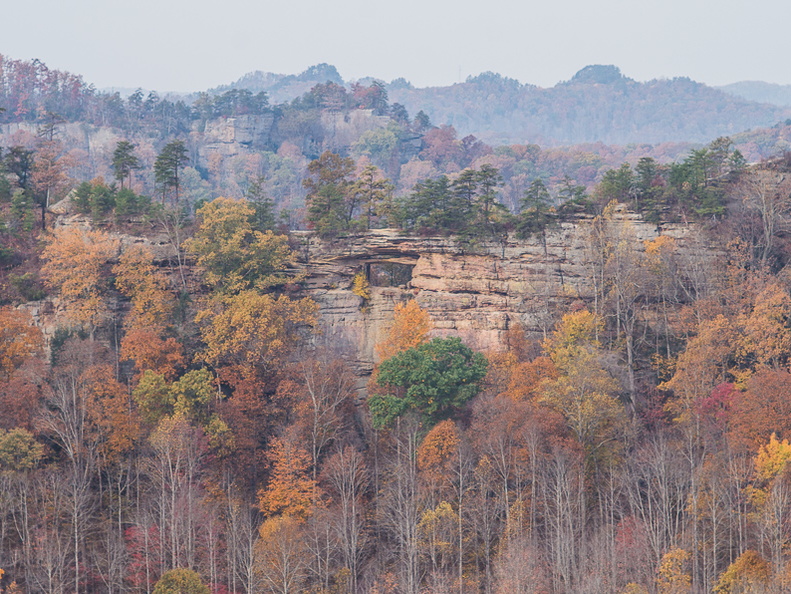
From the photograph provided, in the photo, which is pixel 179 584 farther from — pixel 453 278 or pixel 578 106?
pixel 578 106

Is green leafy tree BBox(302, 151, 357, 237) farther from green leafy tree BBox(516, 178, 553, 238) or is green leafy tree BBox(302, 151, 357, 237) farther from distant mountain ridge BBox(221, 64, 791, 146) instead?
distant mountain ridge BBox(221, 64, 791, 146)

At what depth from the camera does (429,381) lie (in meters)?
36.5

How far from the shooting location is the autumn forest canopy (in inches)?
1260

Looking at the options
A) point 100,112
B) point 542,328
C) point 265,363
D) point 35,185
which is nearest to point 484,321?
point 542,328

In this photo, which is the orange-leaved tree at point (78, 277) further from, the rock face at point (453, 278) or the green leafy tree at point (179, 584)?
the green leafy tree at point (179, 584)

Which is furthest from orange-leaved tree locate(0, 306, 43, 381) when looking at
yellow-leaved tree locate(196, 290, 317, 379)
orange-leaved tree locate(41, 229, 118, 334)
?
yellow-leaved tree locate(196, 290, 317, 379)

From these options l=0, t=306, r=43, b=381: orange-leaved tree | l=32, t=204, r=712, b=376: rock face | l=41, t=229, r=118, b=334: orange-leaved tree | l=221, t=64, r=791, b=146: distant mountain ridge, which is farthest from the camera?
l=221, t=64, r=791, b=146: distant mountain ridge

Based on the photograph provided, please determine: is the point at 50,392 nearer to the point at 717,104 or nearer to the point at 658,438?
the point at 658,438

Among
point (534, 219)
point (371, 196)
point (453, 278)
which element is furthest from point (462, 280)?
point (371, 196)

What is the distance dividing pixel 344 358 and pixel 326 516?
9.56 m

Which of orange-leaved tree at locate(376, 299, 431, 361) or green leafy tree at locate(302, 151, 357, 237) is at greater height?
green leafy tree at locate(302, 151, 357, 237)

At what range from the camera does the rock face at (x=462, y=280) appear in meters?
41.8

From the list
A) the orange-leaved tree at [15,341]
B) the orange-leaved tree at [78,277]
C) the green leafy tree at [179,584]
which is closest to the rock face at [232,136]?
the orange-leaved tree at [78,277]

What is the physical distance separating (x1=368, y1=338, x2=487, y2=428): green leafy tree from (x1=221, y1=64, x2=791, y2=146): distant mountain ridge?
122 metres
